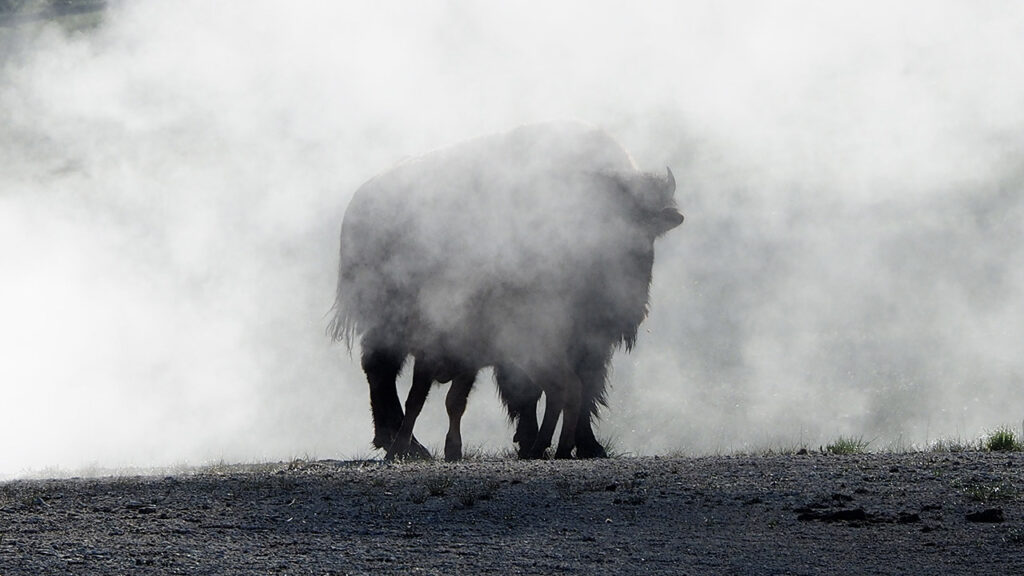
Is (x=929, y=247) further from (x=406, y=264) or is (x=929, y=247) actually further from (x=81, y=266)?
(x=406, y=264)

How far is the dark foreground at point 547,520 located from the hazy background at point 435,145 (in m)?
9.54

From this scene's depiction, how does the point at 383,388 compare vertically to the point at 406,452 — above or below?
above

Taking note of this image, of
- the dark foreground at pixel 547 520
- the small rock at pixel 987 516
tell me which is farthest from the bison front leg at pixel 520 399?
the small rock at pixel 987 516

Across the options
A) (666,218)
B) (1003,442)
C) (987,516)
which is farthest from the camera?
(666,218)

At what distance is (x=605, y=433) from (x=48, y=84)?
20.9 metres

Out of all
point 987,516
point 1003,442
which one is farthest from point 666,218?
point 987,516

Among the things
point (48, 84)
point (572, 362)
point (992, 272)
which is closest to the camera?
point (572, 362)

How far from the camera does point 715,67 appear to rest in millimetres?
22391

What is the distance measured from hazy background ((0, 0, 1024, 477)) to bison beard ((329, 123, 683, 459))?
7028 mm

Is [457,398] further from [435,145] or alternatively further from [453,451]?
[435,145]

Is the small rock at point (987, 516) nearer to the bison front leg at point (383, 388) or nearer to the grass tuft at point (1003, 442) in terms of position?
the grass tuft at point (1003, 442)

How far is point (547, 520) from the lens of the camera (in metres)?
4.59

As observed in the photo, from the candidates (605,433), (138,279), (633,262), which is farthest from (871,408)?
(633,262)

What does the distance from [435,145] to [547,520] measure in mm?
9866
